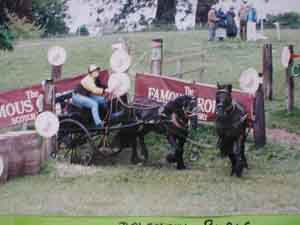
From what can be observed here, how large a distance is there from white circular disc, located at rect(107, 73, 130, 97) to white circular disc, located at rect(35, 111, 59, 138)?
0.39 meters

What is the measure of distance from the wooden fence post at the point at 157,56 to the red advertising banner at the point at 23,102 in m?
0.51

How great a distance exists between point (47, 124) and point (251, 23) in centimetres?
150

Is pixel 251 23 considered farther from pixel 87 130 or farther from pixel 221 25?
pixel 87 130

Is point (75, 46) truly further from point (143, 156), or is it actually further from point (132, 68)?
point (143, 156)

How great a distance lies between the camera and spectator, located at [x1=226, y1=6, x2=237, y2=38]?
15.1 feet

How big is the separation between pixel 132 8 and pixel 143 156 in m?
0.97

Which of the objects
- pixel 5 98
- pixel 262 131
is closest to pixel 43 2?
pixel 5 98

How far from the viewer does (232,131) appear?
176 inches

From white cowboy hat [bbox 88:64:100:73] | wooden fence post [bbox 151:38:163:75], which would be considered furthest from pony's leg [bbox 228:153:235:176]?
white cowboy hat [bbox 88:64:100:73]

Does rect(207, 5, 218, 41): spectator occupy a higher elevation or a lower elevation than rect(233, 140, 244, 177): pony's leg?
higher

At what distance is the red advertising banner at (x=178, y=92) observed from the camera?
4.50 m

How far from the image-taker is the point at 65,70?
4484 mm

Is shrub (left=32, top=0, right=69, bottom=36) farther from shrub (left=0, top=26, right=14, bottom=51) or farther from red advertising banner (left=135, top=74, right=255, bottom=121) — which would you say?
red advertising banner (left=135, top=74, right=255, bottom=121)

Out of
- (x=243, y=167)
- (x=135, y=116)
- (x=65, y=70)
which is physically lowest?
(x=243, y=167)
